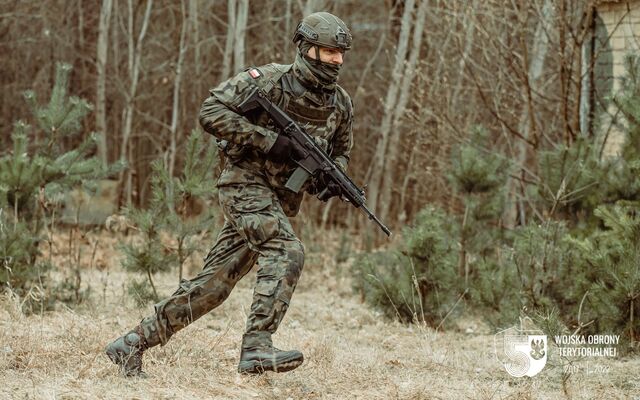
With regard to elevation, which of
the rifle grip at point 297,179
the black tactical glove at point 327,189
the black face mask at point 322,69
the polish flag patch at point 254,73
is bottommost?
the black tactical glove at point 327,189

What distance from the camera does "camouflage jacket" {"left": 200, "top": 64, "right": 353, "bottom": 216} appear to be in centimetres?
495

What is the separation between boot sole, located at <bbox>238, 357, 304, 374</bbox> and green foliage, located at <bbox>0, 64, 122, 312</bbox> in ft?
10.4

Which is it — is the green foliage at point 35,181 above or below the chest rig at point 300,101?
below

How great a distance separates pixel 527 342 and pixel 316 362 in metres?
1.54

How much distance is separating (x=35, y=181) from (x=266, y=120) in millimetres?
3419

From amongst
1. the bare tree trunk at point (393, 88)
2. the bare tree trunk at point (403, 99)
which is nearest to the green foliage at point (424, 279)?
the bare tree trunk at point (403, 99)

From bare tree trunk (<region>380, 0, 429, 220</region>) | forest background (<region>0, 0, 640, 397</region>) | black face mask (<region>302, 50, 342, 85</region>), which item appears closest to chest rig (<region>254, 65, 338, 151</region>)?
black face mask (<region>302, 50, 342, 85</region>)

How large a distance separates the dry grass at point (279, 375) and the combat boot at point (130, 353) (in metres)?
0.08

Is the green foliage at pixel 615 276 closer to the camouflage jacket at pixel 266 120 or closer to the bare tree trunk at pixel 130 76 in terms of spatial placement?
the camouflage jacket at pixel 266 120

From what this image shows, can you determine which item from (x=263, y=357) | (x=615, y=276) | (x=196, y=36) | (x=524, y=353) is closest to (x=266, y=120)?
(x=263, y=357)

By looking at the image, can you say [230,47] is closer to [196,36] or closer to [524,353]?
[196,36]

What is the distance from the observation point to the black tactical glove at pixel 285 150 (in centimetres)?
498

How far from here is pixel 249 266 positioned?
530cm

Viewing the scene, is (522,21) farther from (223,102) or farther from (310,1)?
(223,102)
